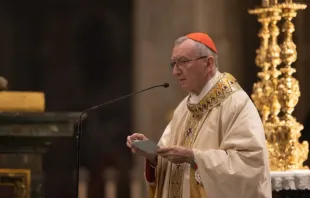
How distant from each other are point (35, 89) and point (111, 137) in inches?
40.3

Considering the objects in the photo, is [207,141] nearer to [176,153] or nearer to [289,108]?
[176,153]

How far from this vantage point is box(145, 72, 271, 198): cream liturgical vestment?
16.9 ft

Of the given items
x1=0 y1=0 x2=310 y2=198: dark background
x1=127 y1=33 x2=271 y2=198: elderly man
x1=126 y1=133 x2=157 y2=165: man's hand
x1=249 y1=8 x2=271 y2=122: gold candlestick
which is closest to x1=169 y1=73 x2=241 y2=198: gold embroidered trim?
x1=127 y1=33 x2=271 y2=198: elderly man

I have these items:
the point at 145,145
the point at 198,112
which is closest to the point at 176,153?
the point at 145,145

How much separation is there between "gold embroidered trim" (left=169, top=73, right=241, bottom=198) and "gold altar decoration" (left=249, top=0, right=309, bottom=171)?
5.78 ft

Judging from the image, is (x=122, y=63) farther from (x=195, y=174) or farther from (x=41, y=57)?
(x=195, y=174)

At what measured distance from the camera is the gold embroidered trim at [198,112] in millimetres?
5418

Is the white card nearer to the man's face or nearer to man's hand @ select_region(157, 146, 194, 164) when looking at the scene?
man's hand @ select_region(157, 146, 194, 164)

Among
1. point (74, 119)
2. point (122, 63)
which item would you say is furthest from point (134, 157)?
point (74, 119)

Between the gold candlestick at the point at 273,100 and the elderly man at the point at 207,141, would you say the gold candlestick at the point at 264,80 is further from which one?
the elderly man at the point at 207,141

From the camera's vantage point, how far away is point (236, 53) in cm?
1015

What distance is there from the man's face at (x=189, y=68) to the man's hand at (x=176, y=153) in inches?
16.7

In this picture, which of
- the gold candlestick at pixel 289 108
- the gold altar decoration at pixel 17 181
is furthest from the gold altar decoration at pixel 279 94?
the gold altar decoration at pixel 17 181

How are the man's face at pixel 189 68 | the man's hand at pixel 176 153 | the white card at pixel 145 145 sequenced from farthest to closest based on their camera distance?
the man's face at pixel 189 68 → the white card at pixel 145 145 → the man's hand at pixel 176 153
